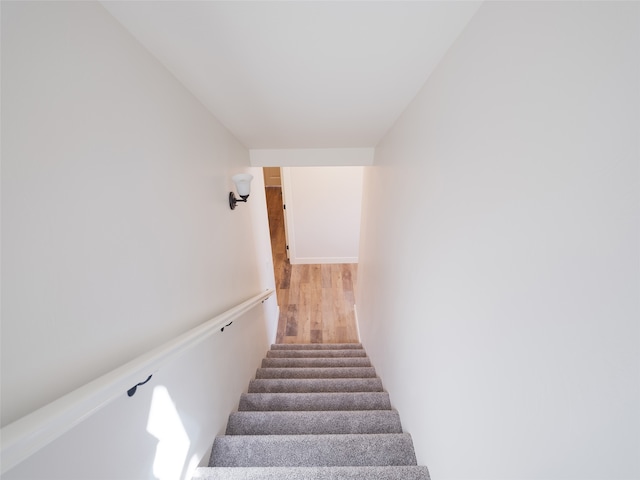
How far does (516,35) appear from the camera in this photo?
0.59m

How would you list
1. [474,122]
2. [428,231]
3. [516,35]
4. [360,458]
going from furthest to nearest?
[360,458] < [428,231] < [474,122] < [516,35]

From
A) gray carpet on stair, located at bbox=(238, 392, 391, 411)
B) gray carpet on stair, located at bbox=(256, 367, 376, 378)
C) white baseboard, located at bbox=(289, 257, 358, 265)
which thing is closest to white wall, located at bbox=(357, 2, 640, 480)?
gray carpet on stair, located at bbox=(238, 392, 391, 411)

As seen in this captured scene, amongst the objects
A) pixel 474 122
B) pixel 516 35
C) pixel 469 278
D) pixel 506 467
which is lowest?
pixel 506 467

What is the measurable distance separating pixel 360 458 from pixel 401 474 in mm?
253

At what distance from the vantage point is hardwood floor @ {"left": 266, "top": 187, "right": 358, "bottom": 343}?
13.4ft

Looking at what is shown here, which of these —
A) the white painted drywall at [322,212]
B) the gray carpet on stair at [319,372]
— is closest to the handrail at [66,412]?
the gray carpet on stair at [319,372]

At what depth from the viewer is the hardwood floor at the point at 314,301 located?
13.4 ft

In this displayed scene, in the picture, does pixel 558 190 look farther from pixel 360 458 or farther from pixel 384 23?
pixel 360 458

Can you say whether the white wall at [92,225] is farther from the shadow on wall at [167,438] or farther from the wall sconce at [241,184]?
the wall sconce at [241,184]

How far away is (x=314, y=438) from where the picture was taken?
139 centimetres

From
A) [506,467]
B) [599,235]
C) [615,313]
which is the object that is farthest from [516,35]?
[506,467]

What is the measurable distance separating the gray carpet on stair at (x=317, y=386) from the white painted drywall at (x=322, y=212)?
123 inches

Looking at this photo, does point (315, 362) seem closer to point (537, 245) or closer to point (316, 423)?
point (316, 423)

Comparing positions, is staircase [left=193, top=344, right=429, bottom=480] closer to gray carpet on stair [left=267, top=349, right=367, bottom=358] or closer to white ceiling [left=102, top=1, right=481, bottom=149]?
gray carpet on stair [left=267, top=349, right=367, bottom=358]
